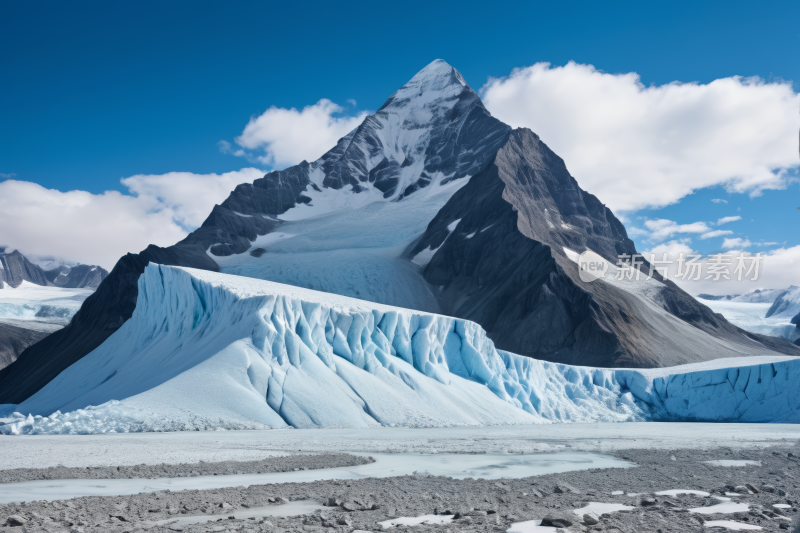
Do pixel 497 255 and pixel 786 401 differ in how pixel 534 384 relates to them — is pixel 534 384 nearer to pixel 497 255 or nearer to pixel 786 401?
pixel 786 401

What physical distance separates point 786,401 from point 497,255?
→ 42.8 m

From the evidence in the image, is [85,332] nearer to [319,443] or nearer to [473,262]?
[473,262]

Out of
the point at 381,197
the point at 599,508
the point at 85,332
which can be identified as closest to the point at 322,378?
the point at 599,508

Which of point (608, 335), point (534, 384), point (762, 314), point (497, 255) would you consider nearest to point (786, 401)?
point (534, 384)

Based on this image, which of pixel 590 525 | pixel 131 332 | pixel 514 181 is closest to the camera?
pixel 590 525

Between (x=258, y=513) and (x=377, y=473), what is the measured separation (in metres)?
3.60

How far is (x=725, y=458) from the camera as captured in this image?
12797 millimetres

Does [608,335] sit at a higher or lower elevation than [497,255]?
lower

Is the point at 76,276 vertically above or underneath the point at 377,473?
above

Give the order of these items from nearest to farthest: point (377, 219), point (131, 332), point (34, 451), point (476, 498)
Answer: point (476, 498)
point (34, 451)
point (131, 332)
point (377, 219)

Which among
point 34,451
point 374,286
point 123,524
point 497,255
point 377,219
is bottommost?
point 34,451

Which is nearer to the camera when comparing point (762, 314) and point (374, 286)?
point (374, 286)

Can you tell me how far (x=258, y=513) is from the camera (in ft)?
22.8

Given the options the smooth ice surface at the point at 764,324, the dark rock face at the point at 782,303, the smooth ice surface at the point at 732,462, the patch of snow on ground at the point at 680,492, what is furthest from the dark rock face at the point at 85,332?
the dark rock face at the point at 782,303
